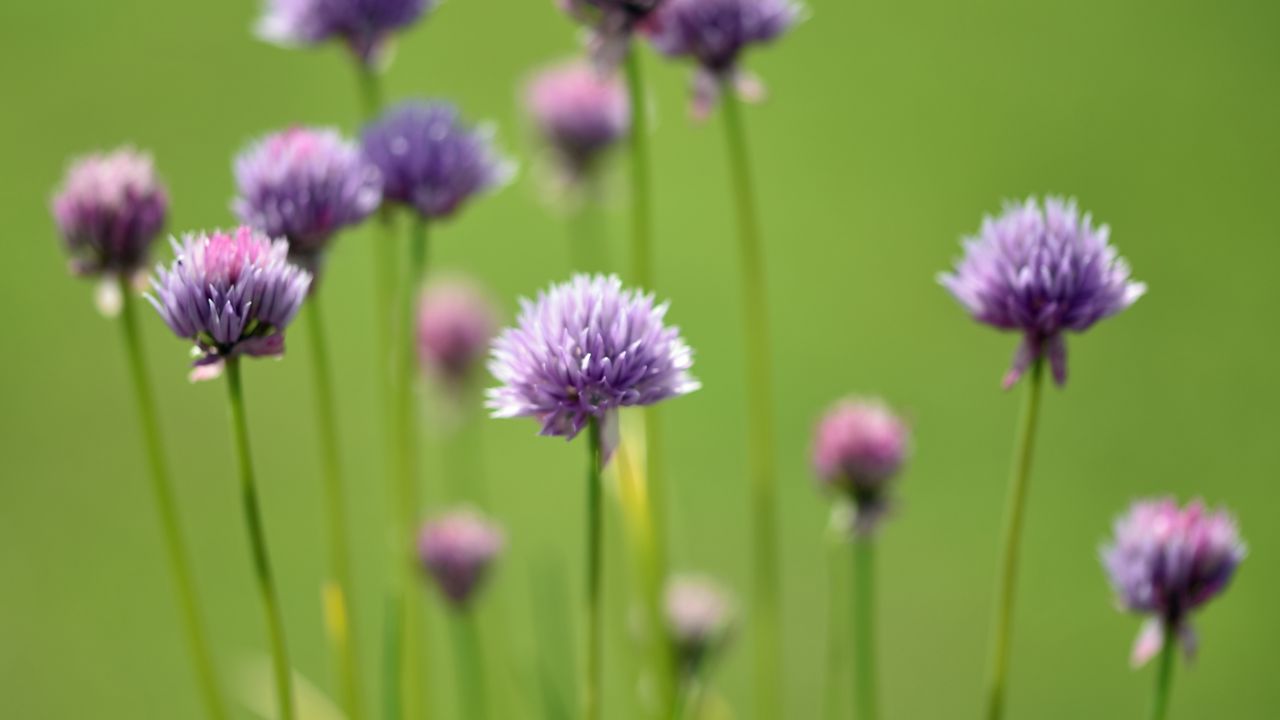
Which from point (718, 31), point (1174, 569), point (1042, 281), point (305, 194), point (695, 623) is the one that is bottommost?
point (695, 623)

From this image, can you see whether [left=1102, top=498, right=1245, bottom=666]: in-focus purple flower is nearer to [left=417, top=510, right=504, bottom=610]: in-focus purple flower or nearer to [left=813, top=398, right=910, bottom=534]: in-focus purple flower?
[left=813, top=398, right=910, bottom=534]: in-focus purple flower

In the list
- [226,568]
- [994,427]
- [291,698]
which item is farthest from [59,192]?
[994,427]

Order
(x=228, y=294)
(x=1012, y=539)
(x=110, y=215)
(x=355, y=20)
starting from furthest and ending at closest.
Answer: (x=355, y=20)
(x=110, y=215)
(x=1012, y=539)
(x=228, y=294)

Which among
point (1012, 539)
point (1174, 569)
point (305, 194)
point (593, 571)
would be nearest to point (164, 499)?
point (305, 194)

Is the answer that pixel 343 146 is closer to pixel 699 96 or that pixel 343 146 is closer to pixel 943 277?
pixel 699 96

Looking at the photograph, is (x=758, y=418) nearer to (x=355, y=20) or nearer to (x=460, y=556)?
(x=460, y=556)
